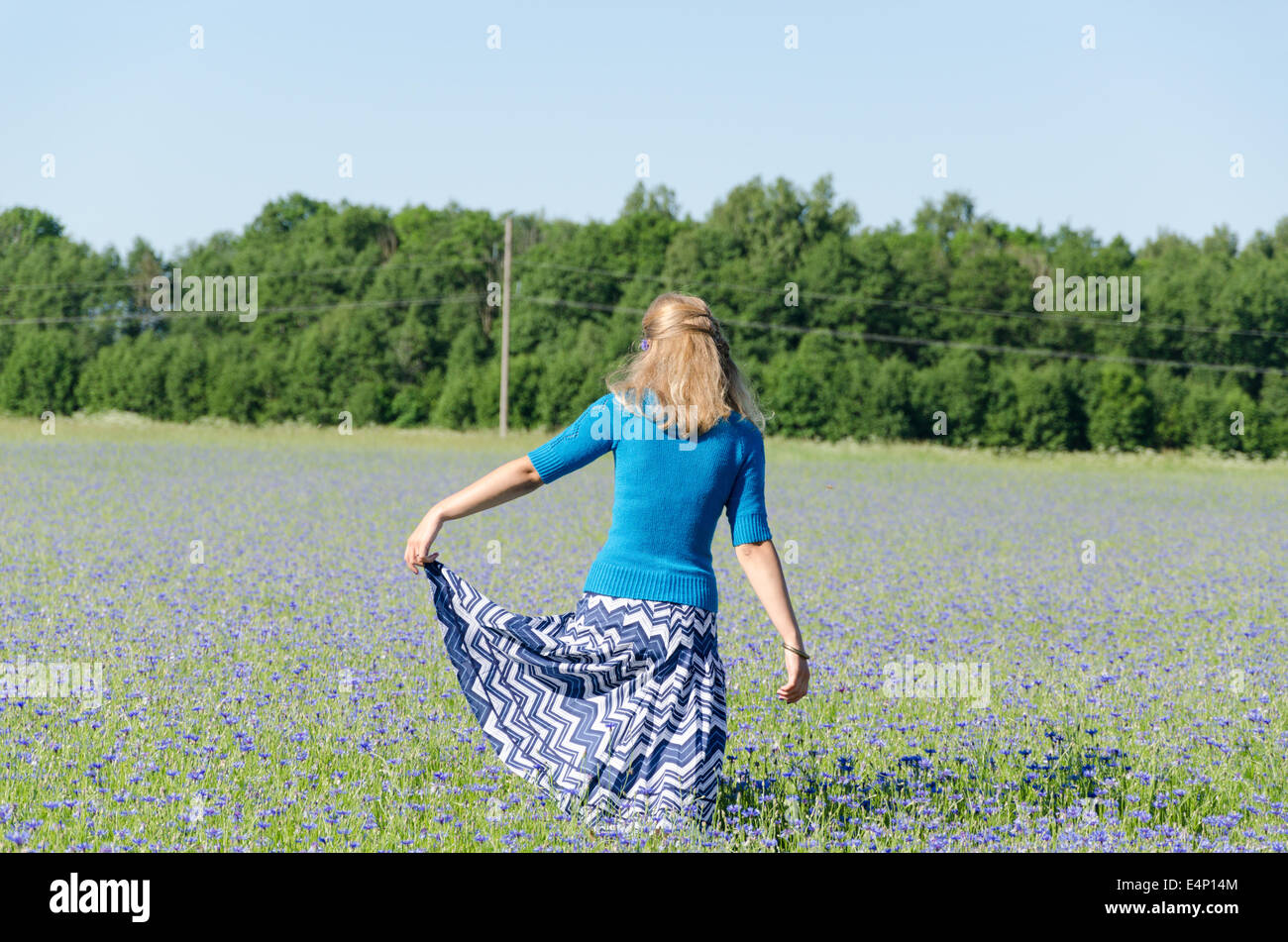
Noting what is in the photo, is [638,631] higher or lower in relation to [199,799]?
higher

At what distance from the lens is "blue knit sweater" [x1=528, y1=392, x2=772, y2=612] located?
420 cm

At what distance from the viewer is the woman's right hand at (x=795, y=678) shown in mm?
4250

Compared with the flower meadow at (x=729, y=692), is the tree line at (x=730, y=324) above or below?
above

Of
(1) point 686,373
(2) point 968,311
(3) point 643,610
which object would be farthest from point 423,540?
(2) point 968,311

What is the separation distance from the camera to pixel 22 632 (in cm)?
769

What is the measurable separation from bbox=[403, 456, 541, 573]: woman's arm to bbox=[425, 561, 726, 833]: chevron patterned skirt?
1.35ft

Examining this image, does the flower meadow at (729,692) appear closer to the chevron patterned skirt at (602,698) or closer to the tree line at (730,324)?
the chevron patterned skirt at (602,698)

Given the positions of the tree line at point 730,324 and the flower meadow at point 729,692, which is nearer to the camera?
the flower meadow at point 729,692

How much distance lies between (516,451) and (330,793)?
31.3 meters

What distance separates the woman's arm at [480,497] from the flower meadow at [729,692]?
20.0 inches

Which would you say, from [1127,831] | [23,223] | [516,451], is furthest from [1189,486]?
[23,223]

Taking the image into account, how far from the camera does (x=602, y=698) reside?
4.45 meters

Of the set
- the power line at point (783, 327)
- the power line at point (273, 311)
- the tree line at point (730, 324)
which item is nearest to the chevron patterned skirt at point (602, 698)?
the tree line at point (730, 324)
